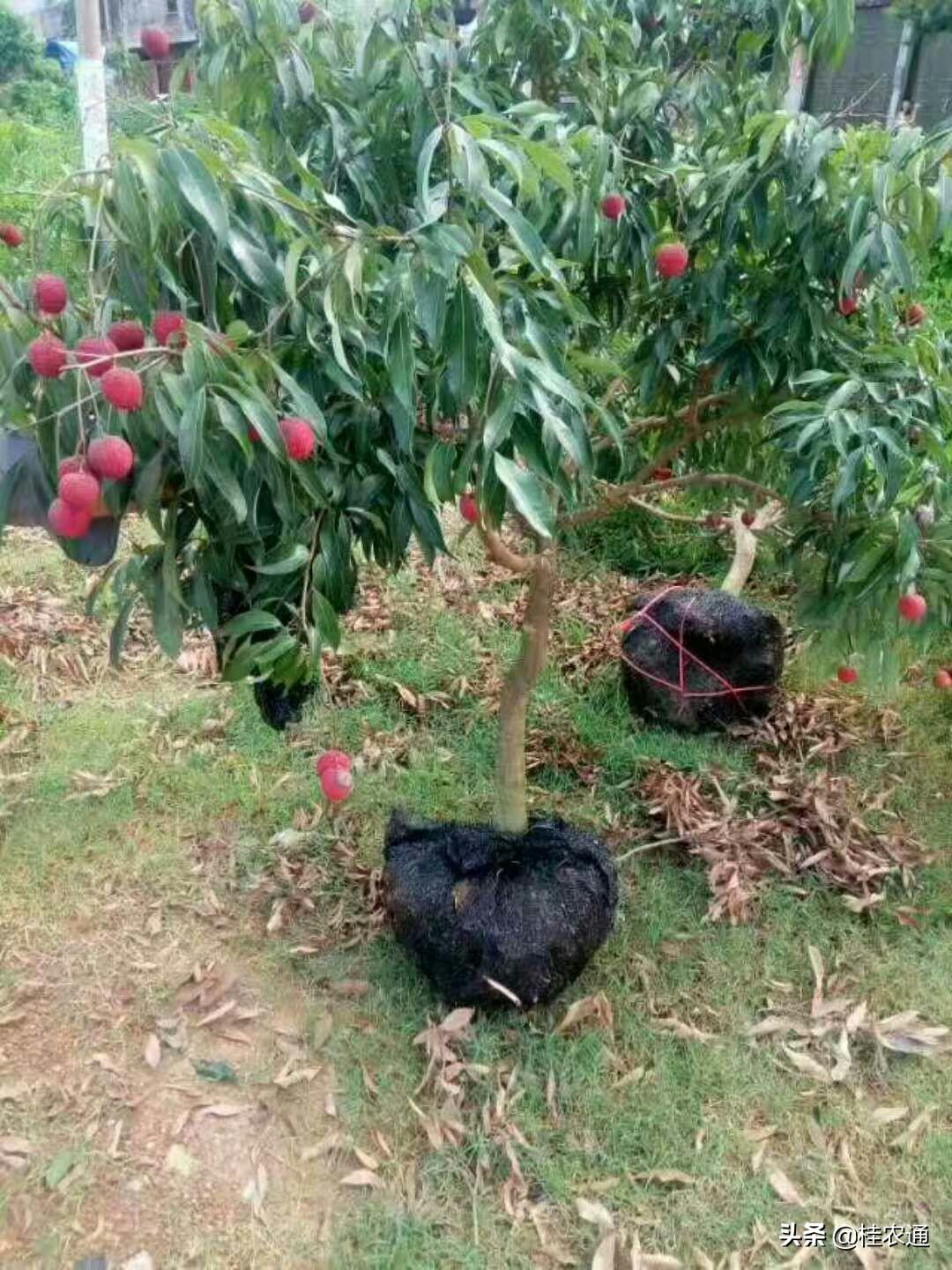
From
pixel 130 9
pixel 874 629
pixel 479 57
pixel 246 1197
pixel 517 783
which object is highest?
pixel 130 9

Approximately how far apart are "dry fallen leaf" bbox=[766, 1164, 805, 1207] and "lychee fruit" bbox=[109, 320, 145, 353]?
1869mm

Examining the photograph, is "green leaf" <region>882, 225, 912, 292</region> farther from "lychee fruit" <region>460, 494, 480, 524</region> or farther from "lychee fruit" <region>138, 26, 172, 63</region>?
"lychee fruit" <region>138, 26, 172, 63</region>

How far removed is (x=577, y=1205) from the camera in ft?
6.40

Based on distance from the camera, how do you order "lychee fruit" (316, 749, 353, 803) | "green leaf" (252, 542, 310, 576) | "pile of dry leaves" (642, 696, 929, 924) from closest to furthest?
1. "green leaf" (252, 542, 310, 576)
2. "lychee fruit" (316, 749, 353, 803)
3. "pile of dry leaves" (642, 696, 929, 924)

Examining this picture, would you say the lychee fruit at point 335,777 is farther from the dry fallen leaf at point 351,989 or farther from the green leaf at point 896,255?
the green leaf at point 896,255

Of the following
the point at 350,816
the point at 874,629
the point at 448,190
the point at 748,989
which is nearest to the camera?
the point at 448,190

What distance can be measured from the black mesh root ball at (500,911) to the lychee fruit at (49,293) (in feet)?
4.78

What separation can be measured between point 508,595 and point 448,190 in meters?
2.83

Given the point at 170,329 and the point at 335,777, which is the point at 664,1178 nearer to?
the point at 335,777

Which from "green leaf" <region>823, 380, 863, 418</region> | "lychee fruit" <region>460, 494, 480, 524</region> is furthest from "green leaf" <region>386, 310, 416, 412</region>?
"green leaf" <region>823, 380, 863, 418</region>

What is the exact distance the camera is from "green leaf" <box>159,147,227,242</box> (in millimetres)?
1186

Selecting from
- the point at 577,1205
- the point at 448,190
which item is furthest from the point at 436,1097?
the point at 448,190

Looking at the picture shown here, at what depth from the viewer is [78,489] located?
1.19m

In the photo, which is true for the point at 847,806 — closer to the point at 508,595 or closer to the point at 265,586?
the point at 508,595
